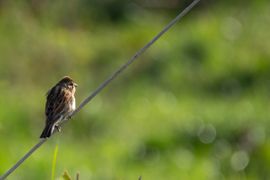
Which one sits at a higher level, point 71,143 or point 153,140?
point 71,143

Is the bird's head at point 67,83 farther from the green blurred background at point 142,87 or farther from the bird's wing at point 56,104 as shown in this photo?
the green blurred background at point 142,87

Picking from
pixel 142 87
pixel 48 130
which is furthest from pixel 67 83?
pixel 142 87

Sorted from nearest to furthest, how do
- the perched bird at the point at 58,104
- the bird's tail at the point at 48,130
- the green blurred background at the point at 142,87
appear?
the bird's tail at the point at 48,130, the perched bird at the point at 58,104, the green blurred background at the point at 142,87

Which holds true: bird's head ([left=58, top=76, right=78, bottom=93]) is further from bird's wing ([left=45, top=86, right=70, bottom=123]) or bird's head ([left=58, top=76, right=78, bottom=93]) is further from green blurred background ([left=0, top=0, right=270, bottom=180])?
green blurred background ([left=0, top=0, right=270, bottom=180])

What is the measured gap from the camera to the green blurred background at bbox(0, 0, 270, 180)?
1032 centimetres

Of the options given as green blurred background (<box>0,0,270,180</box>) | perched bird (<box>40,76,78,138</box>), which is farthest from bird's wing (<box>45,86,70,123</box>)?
green blurred background (<box>0,0,270,180</box>)

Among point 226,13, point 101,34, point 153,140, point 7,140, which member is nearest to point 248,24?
point 226,13

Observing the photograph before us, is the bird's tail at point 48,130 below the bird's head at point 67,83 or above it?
below

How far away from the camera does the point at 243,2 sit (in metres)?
16.1

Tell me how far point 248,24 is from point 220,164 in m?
4.94

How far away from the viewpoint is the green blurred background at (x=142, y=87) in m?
10.3

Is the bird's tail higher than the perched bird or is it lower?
lower

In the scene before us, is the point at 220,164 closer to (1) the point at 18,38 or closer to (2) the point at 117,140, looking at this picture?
(2) the point at 117,140

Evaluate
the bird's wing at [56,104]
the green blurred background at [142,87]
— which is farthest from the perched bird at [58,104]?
the green blurred background at [142,87]
